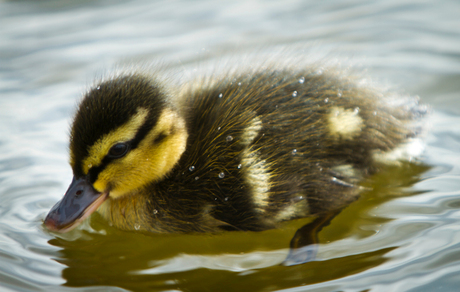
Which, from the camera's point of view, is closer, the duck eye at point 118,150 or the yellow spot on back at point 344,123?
the duck eye at point 118,150

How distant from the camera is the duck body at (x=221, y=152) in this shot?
1.97m

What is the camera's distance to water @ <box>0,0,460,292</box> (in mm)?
1899

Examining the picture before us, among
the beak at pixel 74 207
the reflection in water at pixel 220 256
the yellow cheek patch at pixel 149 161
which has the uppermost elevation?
the yellow cheek patch at pixel 149 161

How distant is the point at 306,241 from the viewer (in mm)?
2043

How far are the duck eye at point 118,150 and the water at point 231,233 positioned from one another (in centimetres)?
41

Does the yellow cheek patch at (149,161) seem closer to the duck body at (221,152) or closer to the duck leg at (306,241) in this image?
the duck body at (221,152)

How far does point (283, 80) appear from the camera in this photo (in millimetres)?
2156

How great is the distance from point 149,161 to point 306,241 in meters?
0.68

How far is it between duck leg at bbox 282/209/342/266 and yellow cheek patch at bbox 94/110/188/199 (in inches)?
22.5

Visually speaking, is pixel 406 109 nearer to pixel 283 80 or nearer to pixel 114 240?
pixel 283 80

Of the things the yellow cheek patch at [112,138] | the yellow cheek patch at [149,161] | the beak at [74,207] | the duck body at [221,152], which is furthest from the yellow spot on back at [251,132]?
the beak at [74,207]

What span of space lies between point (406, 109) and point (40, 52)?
2685 mm

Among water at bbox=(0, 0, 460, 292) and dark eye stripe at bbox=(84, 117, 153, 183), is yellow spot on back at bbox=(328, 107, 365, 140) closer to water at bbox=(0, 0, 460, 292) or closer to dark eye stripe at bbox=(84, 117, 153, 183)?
water at bbox=(0, 0, 460, 292)

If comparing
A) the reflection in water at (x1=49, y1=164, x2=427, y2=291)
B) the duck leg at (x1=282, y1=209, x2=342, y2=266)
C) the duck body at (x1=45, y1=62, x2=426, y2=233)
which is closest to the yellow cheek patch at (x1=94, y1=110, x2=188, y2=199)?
the duck body at (x1=45, y1=62, x2=426, y2=233)
